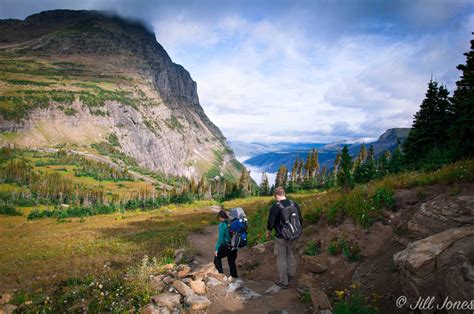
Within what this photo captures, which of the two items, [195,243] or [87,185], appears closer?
[195,243]

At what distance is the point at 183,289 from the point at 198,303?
0.93m

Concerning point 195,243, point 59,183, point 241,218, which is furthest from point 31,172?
point 241,218

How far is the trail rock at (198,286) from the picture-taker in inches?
387

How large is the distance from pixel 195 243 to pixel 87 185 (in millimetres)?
186302

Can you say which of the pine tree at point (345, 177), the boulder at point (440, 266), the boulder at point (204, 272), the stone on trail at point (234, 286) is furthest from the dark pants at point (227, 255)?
the pine tree at point (345, 177)

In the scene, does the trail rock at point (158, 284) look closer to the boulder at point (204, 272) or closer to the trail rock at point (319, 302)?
the boulder at point (204, 272)

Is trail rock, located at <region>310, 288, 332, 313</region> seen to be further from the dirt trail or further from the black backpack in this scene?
the black backpack

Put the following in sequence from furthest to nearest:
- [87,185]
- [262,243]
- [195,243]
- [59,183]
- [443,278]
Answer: [87,185] < [59,183] < [195,243] < [262,243] < [443,278]

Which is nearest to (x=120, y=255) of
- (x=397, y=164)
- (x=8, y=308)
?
(x=8, y=308)

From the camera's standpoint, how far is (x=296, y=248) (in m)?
13.3

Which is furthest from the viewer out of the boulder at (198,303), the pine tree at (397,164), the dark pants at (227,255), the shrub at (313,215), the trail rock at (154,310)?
the pine tree at (397,164)

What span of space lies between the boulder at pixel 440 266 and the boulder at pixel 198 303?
19.0 ft

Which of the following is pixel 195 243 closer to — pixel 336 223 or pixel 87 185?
pixel 336 223

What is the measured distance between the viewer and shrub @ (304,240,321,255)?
1195cm
